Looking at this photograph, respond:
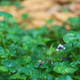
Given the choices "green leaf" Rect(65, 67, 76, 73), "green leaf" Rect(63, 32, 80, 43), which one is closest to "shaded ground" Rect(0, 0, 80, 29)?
"green leaf" Rect(63, 32, 80, 43)

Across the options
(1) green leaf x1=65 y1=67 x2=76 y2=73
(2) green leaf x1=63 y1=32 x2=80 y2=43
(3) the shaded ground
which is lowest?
(3) the shaded ground

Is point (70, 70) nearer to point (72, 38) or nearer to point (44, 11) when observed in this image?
point (72, 38)

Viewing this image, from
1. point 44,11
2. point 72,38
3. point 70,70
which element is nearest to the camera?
point 70,70

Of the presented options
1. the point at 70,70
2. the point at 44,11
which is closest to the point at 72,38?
the point at 70,70

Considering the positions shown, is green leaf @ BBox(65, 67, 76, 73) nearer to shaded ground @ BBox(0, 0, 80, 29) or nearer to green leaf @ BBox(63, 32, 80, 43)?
green leaf @ BBox(63, 32, 80, 43)

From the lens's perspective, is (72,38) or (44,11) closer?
(72,38)

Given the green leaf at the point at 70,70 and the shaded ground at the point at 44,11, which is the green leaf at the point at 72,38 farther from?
the shaded ground at the point at 44,11

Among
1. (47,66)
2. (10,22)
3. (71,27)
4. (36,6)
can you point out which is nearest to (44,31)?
(71,27)

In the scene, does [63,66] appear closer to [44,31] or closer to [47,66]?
[47,66]

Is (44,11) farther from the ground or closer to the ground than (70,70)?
closer to the ground
